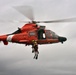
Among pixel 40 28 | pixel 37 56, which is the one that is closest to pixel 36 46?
pixel 37 56

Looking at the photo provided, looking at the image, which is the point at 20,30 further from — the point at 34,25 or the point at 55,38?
the point at 55,38

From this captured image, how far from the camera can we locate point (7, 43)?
43188 mm

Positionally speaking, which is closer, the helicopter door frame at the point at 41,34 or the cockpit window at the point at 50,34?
the helicopter door frame at the point at 41,34

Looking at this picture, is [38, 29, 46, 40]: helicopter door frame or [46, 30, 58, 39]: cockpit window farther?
[46, 30, 58, 39]: cockpit window

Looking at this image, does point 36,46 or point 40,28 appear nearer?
point 36,46

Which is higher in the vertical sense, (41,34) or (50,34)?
(50,34)

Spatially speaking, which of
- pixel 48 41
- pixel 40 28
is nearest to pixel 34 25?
pixel 40 28

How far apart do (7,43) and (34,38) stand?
505cm

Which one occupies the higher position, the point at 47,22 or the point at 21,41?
the point at 47,22

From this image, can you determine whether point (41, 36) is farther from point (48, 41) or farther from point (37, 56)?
point (37, 56)

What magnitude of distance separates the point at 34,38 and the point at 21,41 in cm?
228

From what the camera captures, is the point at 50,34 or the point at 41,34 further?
the point at 50,34

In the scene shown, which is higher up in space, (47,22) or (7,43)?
(47,22)

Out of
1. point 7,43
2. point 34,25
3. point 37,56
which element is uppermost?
point 34,25
